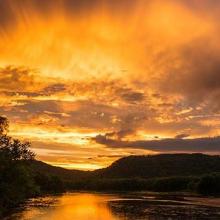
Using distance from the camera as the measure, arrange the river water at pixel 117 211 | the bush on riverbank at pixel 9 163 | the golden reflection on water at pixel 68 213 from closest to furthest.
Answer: the golden reflection on water at pixel 68 213
the river water at pixel 117 211
the bush on riverbank at pixel 9 163

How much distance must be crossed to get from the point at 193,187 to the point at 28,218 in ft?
439

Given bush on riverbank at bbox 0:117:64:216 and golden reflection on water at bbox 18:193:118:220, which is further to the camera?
bush on riverbank at bbox 0:117:64:216

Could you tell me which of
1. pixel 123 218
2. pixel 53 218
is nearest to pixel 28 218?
pixel 53 218

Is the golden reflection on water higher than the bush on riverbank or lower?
lower

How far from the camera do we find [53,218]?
7069cm

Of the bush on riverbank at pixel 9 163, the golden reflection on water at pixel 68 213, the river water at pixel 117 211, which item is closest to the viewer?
the golden reflection on water at pixel 68 213

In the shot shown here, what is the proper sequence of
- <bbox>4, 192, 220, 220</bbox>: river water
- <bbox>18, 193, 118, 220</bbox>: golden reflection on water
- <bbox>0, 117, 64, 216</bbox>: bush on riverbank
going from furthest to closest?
<bbox>0, 117, 64, 216</bbox>: bush on riverbank < <bbox>4, 192, 220, 220</bbox>: river water < <bbox>18, 193, 118, 220</bbox>: golden reflection on water

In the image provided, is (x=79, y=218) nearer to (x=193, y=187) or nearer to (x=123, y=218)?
(x=123, y=218)

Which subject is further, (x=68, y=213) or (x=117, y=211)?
(x=117, y=211)

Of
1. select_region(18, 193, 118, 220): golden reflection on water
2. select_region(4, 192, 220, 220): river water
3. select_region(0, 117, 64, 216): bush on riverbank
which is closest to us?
select_region(18, 193, 118, 220): golden reflection on water

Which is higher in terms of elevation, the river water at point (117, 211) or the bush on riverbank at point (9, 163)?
the bush on riverbank at point (9, 163)

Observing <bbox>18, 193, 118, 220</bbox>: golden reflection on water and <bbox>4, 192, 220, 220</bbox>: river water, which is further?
<bbox>4, 192, 220, 220</bbox>: river water

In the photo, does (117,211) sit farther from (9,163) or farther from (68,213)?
(9,163)

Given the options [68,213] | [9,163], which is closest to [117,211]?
[68,213]
